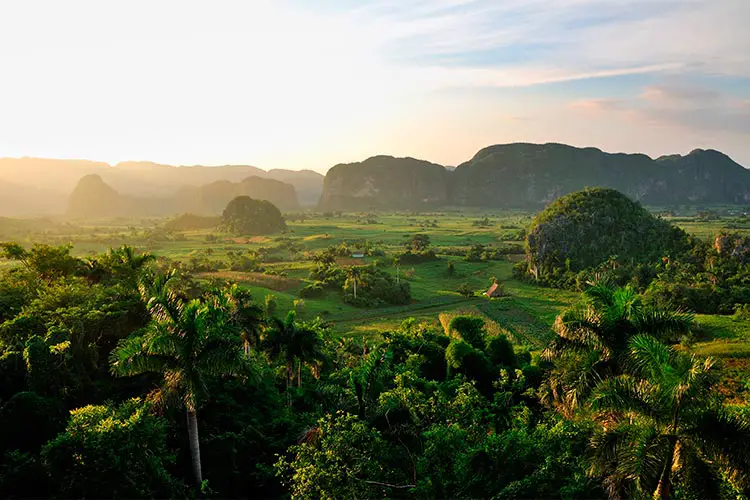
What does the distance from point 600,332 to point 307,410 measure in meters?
14.3

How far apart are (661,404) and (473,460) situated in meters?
5.10

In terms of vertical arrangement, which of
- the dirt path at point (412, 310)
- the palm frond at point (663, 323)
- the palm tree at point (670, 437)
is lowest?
the dirt path at point (412, 310)

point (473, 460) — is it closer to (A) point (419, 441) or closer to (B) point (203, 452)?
(A) point (419, 441)

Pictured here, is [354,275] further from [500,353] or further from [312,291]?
[500,353]

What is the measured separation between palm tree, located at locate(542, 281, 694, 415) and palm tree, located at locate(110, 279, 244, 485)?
38.1ft

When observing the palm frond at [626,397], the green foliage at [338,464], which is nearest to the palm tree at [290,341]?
the green foliage at [338,464]

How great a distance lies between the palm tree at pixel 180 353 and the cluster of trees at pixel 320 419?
47 mm

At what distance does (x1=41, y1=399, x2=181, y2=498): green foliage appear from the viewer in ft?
39.2

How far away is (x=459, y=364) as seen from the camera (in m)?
26.6

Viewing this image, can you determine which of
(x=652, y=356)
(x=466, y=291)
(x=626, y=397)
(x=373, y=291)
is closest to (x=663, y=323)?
(x=652, y=356)

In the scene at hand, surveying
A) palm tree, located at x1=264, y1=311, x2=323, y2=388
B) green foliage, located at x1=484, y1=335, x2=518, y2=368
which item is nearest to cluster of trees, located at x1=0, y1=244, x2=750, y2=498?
palm tree, located at x1=264, y1=311, x2=323, y2=388

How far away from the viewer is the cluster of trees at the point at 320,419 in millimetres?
10961

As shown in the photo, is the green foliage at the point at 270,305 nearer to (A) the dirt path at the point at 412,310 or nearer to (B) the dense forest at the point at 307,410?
(A) the dirt path at the point at 412,310

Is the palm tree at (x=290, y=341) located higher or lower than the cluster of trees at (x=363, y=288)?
higher
